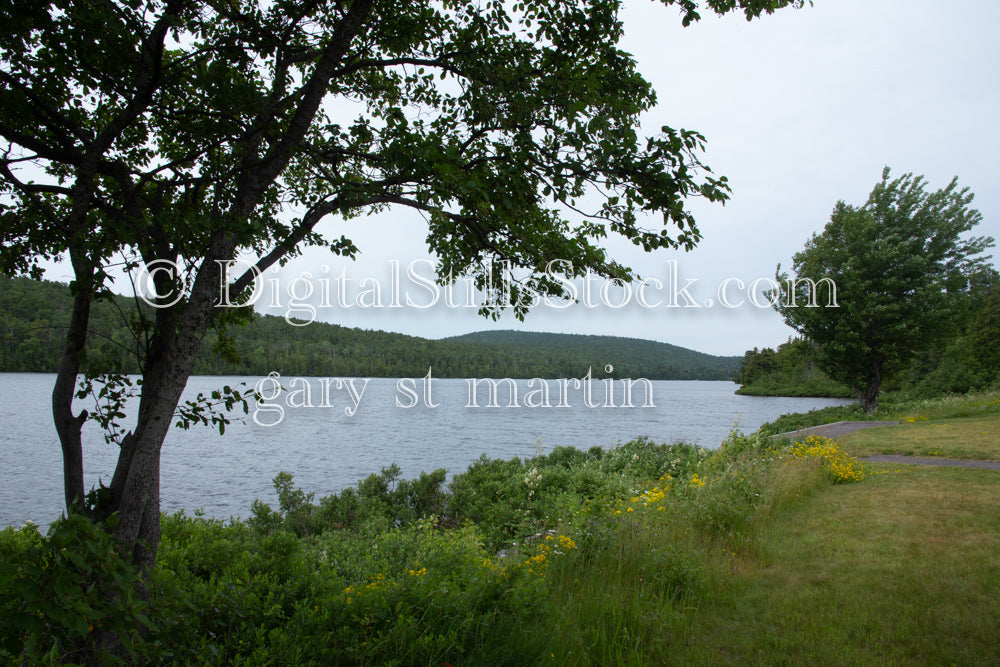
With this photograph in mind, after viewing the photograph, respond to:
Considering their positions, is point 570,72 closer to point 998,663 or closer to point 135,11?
point 135,11

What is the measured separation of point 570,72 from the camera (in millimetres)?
3139

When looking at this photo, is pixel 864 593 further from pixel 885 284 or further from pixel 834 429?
pixel 885 284

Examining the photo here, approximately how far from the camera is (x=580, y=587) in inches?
171

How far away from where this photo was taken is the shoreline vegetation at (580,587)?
2.32 metres

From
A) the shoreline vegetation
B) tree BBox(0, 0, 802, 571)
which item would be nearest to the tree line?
the shoreline vegetation

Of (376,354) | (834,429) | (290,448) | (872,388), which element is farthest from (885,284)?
(376,354)

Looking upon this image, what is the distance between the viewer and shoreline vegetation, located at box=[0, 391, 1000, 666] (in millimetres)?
2318

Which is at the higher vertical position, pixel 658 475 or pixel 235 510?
pixel 658 475

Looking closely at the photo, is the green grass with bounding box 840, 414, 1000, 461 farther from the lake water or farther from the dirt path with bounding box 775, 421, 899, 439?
the lake water

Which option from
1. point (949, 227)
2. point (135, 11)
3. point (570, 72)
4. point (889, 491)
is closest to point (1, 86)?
point (135, 11)

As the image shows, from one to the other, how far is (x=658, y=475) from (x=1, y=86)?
10.2 m

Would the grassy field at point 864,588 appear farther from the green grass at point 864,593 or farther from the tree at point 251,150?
the tree at point 251,150

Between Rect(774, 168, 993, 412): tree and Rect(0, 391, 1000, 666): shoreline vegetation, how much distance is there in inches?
601

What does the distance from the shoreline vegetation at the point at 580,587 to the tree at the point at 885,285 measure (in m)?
15.3
